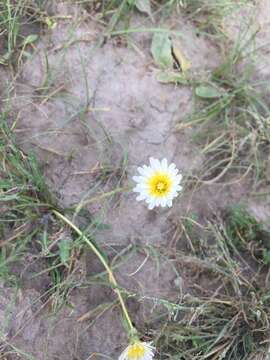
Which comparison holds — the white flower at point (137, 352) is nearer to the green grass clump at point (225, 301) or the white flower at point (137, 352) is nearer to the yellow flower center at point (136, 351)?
the yellow flower center at point (136, 351)

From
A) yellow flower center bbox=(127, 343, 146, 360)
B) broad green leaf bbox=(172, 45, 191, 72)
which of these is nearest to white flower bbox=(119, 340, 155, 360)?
yellow flower center bbox=(127, 343, 146, 360)

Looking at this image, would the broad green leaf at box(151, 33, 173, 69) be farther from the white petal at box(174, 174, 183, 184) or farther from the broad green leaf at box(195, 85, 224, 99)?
the white petal at box(174, 174, 183, 184)

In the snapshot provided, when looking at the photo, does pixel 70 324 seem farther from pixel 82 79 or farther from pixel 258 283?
pixel 82 79

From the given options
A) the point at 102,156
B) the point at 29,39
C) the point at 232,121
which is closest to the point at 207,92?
the point at 232,121

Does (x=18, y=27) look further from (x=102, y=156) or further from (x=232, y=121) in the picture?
(x=232, y=121)

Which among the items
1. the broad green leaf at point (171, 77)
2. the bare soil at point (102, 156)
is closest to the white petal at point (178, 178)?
the bare soil at point (102, 156)

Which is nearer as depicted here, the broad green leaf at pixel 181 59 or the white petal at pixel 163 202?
the white petal at pixel 163 202
